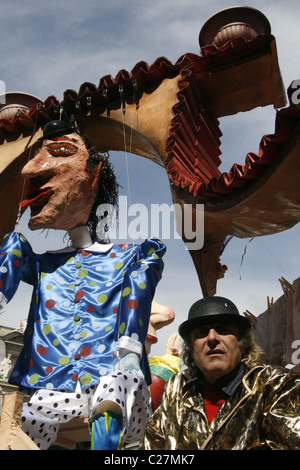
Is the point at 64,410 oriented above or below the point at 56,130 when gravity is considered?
below

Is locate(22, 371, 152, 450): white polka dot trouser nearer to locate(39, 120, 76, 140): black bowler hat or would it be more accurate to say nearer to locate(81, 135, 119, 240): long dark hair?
locate(81, 135, 119, 240): long dark hair

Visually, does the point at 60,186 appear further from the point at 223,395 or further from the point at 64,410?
the point at 223,395

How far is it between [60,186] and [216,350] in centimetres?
137

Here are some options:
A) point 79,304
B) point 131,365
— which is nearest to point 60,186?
point 79,304

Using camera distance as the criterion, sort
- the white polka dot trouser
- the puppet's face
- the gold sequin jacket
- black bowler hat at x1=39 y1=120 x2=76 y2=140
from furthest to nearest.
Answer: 1. black bowler hat at x1=39 y1=120 x2=76 y2=140
2. the puppet's face
3. the white polka dot trouser
4. the gold sequin jacket

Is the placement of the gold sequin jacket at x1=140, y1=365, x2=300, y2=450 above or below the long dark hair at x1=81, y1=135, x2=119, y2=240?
below

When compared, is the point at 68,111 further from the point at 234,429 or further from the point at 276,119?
the point at 234,429

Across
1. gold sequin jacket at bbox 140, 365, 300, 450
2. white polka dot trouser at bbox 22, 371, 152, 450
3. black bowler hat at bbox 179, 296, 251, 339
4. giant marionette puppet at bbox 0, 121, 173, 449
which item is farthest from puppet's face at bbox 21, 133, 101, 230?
gold sequin jacket at bbox 140, 365, 300, 450

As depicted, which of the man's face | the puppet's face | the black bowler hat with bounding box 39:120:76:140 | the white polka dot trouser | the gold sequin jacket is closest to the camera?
the gold sequin jacket

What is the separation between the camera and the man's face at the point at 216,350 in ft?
6.34

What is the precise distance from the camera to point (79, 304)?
2.63 m

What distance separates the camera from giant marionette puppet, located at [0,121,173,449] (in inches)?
85.4

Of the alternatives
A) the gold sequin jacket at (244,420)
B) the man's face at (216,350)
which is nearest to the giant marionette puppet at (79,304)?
the gold sequin jacket at (244,420)

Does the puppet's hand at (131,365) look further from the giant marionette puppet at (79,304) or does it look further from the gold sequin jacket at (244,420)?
the gold sequin jacket at (244,420)
